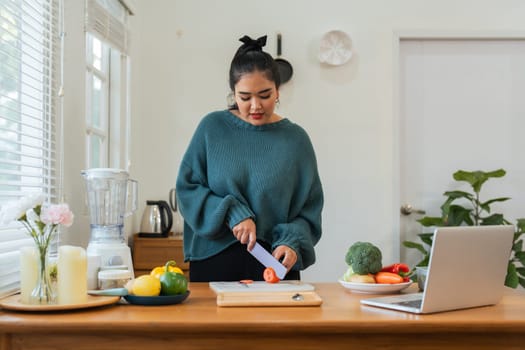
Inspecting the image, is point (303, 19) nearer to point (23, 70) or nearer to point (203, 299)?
point (23, 70)

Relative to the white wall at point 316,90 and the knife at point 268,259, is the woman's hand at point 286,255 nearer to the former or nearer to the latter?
the knife at point 268,259

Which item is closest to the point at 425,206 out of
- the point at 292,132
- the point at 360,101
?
the point at 360,101

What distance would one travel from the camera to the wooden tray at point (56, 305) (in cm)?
148

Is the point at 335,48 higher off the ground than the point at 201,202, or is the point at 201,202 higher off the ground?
the point at 335,48

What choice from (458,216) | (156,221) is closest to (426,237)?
(458,216)

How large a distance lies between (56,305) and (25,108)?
3.03 ft

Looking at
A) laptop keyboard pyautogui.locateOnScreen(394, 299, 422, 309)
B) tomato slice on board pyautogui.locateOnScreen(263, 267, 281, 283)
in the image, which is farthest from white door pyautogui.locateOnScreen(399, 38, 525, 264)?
laptop keyboard pyautogui.locateOnScreen(394, 299, 422, 309)

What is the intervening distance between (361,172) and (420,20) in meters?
1.01

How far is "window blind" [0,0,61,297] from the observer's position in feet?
6.56

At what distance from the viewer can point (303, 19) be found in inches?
159

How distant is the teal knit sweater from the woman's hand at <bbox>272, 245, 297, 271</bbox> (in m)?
0.04

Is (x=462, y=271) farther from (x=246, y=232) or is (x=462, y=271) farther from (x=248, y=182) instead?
(x=248, y=182)

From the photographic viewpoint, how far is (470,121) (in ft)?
13.5

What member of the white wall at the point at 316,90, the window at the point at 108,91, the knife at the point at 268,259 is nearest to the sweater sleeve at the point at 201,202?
the knife at the point at 268,259
